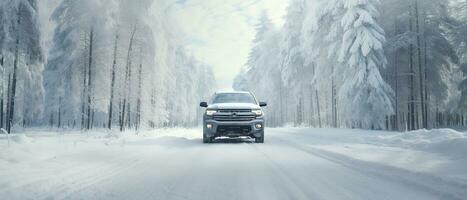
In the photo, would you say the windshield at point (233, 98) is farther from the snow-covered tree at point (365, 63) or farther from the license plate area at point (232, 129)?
the snow-covered tree at point (365, 63)

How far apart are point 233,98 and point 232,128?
222 cm

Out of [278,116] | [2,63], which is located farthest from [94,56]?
[278,116]

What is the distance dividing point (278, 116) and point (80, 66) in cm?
3883

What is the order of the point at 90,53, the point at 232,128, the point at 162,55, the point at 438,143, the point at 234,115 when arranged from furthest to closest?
the point at 162,55 < the point at 90,53 < the point at 234,115 < the point at 232,128 < the point at 438,143

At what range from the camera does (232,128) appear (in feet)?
48.6

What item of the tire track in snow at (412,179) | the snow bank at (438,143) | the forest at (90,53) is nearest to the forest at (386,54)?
the snow bank at (438,143)

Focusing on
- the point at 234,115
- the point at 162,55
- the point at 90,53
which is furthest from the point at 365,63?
the point at 90,53

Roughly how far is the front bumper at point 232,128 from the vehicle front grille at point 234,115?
167 mm

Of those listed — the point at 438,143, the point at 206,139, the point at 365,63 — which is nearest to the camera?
the point at 438,143

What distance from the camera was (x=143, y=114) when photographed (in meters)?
37.6

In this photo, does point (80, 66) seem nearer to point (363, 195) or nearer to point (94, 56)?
point (94, 56)

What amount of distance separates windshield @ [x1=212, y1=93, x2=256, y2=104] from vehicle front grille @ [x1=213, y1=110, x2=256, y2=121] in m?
1.48

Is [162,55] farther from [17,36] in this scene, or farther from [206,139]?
[206,139]

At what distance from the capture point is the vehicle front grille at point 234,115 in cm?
1495
